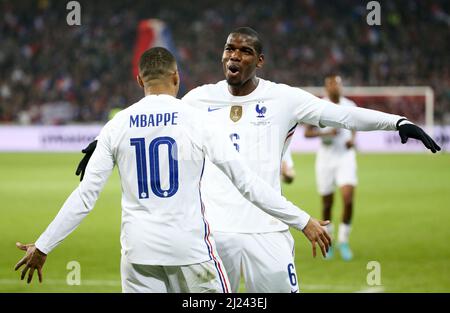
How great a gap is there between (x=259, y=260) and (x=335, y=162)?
19.7ft

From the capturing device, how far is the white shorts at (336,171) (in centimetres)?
1109

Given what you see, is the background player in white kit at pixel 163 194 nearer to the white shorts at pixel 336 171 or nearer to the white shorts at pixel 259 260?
the white shorts at pixel 259 260

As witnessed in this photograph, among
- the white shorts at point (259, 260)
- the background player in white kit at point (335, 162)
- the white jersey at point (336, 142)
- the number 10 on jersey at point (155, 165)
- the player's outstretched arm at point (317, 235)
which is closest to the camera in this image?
the number 10 on jersey at point (155, 165)

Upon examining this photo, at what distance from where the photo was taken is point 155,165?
4.47 meters

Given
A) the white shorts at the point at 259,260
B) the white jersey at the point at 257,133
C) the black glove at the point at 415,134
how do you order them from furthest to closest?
the white jersey at the point at 257,133 < the white shorts at the point at 259,260 < the black glove at the point at 415,134

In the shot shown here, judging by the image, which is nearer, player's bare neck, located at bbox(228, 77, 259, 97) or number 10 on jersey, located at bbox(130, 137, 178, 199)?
number 10 on jersey, located at bbox(130, 137, 178, 199)

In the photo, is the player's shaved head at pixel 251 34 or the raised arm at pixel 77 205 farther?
the player's shaved head at pixel 251 34

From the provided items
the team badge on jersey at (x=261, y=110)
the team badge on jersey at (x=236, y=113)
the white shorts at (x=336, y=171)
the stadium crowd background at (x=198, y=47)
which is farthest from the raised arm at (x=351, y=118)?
the stadium crowd background at (x=198, y=47)

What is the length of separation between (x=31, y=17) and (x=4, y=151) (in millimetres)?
10981

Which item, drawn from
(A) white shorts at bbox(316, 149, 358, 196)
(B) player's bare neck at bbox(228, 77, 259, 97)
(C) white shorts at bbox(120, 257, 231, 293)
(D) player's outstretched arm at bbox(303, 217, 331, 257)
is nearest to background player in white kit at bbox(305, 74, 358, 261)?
(A) white shorts at bbox(316, 149, 358, 196)

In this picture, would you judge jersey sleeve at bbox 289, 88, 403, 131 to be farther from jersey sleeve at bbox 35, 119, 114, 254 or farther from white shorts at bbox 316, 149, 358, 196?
white shorts at bbox 316, 149, 358, 196

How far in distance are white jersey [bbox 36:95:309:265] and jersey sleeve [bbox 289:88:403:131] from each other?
0.99 meters

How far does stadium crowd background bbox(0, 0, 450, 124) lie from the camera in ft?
107

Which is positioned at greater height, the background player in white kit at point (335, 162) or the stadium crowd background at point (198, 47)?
the stadium crowd background at point (198, 47)
